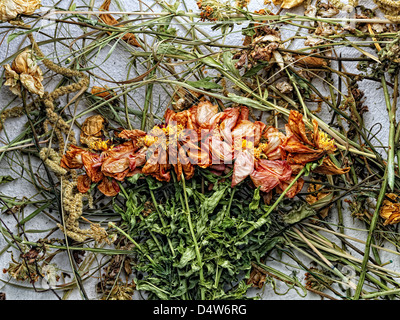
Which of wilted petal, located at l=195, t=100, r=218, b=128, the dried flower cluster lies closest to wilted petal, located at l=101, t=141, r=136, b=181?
the dried flower cluster

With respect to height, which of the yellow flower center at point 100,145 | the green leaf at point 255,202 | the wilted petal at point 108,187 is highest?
the yellow flower center at point 100,145

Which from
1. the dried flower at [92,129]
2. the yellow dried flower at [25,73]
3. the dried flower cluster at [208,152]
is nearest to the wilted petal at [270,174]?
the dried flower cluster at [208,152]

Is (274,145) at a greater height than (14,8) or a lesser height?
lesser

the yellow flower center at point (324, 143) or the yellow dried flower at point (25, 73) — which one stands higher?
the yellow dried flower at point (25, 73)

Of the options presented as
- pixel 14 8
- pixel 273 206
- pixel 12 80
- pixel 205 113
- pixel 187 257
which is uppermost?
pixel 14 8

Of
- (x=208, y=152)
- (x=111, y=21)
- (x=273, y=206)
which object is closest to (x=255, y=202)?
(x=273, y=206)

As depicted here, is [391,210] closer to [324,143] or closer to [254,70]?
[324,143]

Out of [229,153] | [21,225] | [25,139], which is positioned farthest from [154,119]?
[21,225]

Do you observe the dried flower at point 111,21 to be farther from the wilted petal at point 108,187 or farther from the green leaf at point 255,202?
the green leaf at point 255,202

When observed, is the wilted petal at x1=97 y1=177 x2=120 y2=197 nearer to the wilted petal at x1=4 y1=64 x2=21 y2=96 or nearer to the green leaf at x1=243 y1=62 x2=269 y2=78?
the wilted petal at x1=4 y1=64 x2=21 y2=96
